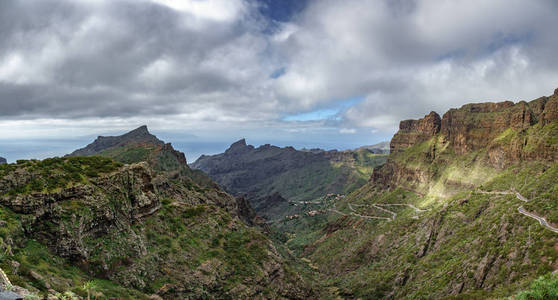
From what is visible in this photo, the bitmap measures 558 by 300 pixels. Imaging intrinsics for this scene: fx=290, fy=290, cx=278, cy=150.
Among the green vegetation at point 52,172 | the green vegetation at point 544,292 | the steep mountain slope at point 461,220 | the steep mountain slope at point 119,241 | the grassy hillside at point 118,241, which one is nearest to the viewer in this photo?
the green vegetation at point 544,292

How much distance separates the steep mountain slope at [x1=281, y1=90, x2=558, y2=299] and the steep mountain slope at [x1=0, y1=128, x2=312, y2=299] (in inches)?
1471

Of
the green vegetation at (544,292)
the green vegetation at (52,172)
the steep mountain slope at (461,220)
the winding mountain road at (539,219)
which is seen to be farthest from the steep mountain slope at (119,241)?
the winding mountain road at (539,219)

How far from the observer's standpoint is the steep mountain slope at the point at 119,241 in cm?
3934

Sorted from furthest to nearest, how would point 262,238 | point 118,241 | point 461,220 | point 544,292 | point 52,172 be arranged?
1. point 461,220
2. point 262,238
3. point 118,241
4. point 52,172
5. point 544,292

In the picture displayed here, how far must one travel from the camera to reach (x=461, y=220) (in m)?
92.6

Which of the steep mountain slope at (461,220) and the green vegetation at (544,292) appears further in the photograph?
the steep mountain slope at (461,220)

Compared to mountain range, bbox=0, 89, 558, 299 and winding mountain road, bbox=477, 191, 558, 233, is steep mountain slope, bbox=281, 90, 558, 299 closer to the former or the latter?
winding mountain road, bbox=477, 191, 558, 233

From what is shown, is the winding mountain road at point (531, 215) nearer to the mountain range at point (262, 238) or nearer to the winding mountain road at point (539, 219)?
the winding mountain road at point (539, 219)

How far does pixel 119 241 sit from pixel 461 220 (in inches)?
3785

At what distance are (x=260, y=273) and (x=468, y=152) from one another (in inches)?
4849

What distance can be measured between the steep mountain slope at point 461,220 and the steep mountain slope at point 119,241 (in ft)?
123

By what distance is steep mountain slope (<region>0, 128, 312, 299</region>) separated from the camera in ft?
129

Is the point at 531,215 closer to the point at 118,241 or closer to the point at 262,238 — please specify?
the point at 262,238

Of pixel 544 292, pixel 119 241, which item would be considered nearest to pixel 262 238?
pixel 119 241
